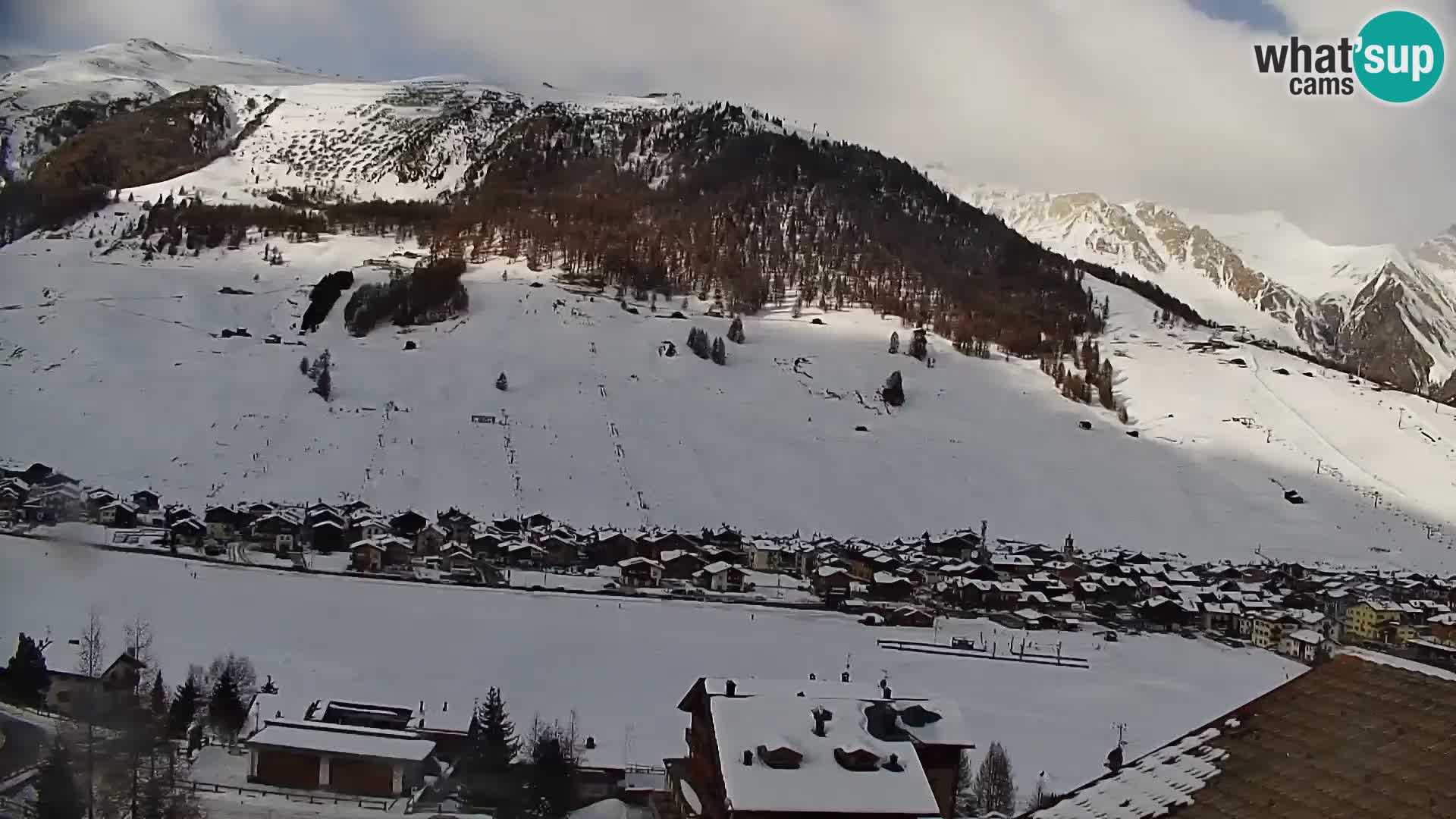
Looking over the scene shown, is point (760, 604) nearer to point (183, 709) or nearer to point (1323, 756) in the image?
point (183, 709)

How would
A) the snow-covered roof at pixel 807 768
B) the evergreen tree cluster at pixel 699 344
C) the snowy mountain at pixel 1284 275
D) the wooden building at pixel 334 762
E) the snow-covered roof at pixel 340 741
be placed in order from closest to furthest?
the snow-covered roof at pixel 807 768 < the wooden building at pixel 334 762 < the snow-covered roof at pixel 340 741 < the evergreen tree cluster at pixel 699 344 < the snowy mountain at pixel 1284 275

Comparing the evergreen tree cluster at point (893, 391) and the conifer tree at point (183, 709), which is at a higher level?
the evergreen tree cluster at point (893, 391)

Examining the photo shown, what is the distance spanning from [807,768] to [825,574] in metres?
9.66

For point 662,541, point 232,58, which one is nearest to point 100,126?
point 232,58

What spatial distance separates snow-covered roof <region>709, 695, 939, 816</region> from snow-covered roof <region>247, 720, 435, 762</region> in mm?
1919

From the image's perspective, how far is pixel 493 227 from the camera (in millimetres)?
36688

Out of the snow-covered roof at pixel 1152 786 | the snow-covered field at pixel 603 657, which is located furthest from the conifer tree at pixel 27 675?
the snow-covered roof at pixel 1152 786

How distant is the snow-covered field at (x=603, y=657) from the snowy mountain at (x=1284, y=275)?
77482 mm

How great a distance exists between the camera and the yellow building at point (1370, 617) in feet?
40.6

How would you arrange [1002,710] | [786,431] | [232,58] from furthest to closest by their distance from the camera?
[232,58]
[786,431]
[1002,710]

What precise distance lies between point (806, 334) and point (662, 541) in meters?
15.8

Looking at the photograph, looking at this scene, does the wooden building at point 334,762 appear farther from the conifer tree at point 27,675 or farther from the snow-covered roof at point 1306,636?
the snow-covered roof at point 1306,636

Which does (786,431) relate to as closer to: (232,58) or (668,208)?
(668,208)

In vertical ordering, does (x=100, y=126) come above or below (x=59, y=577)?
above
